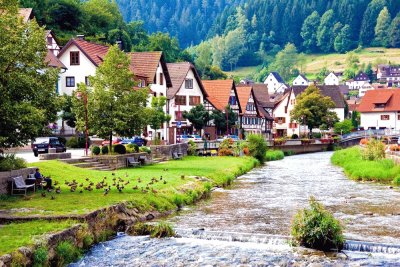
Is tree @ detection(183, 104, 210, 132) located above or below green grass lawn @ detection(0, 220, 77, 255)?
above

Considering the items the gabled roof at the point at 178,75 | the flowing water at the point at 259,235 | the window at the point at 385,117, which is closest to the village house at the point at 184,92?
the gabled roof at the point at 178,75

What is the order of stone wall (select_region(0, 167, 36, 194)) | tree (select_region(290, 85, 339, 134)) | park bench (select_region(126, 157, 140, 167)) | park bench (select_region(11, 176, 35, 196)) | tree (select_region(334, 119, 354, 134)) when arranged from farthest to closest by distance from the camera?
1. tree (select_region(334, 119, 354, 134))
2. tree (select_region(290, 85, 339, 134))
3. park bench (select_region(126, 157, 140, 167))
4. park bench (select_region(11, 176, 35, 196))
5. stone wall (select_region(0, 167, 36, 194))

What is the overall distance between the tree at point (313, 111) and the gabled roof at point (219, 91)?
1450cm

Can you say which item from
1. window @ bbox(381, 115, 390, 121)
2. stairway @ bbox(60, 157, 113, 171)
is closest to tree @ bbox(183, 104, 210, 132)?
stairway @ bbox(60, 157, 113, 171)

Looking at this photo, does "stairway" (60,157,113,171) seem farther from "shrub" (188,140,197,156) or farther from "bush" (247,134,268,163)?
"bush" (247,134,268,163)

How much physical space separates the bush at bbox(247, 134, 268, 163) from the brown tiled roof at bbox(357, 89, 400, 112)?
192 feet

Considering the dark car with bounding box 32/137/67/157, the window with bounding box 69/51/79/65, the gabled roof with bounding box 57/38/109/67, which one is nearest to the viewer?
the dark car with bounding box 32/137/67/157

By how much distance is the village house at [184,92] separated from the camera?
86.3 m

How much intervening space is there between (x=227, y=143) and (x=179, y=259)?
49600mm

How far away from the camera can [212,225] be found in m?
24.5

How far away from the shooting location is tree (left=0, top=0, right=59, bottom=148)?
24.5 metres

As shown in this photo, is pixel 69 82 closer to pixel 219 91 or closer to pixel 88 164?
pixel 219 91

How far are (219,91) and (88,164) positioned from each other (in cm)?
6092

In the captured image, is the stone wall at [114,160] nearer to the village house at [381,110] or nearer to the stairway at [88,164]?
the stairway at [88,164]
